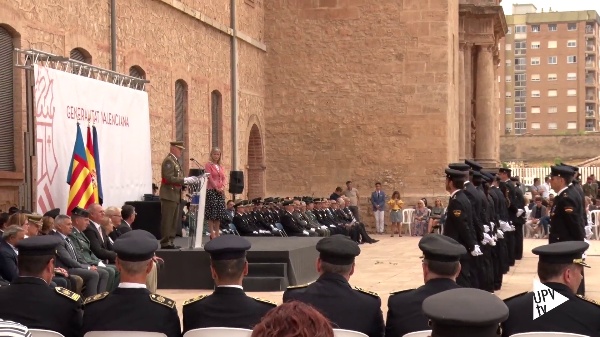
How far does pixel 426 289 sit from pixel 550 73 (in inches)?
4178

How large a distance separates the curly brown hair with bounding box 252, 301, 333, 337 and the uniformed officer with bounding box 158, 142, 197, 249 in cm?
1229

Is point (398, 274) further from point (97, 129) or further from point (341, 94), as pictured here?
point (341, 94)

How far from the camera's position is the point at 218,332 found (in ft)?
17.3

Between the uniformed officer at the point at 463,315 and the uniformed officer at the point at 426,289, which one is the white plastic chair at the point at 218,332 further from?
the uniformed officer at the point at 463,315

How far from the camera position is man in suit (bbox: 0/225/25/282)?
1009cm

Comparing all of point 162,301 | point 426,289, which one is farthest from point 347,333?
point 162,301

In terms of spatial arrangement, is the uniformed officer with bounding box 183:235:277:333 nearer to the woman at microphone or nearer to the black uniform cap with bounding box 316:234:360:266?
the black uniform cap with bounding box 316:234:360:266

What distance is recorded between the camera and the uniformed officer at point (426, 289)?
18.6 ft

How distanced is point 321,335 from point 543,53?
109926mm

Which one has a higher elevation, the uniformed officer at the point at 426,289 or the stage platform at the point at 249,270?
the uniformed officer at the point at 426,289

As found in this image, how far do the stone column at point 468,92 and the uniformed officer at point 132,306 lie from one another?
30.9 metres

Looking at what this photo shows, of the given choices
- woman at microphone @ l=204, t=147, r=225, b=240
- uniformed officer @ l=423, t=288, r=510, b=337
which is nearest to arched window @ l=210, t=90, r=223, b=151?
woman at microphone @ l=204, t=147, r=225, b=240

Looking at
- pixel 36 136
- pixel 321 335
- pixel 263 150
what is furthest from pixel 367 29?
pixel 321 335

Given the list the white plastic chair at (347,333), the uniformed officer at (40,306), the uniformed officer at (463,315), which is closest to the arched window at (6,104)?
the uniformed officer at (40,306)
